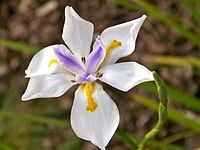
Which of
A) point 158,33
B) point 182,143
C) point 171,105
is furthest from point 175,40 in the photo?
point 182,143

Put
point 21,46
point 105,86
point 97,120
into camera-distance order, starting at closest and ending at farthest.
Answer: point 97,120, point 21,46, point 105,86

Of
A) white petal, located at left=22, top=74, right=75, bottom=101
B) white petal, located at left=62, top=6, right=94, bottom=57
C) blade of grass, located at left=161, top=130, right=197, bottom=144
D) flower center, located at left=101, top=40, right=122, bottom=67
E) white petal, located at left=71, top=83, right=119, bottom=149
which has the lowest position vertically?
blade of grass, located at left=161, top=130, right=197, bottom=144

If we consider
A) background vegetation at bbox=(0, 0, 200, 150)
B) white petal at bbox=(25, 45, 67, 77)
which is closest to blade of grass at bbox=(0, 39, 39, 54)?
background vegetation at bbox=(0, 0, 200, 150)

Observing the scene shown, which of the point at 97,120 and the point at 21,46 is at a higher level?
the point at 97,120

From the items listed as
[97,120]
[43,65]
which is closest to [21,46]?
[43,65]

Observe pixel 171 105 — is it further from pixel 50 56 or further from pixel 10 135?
pixel 50 56

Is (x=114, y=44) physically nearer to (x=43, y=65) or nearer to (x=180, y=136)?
(x=43, y=65)

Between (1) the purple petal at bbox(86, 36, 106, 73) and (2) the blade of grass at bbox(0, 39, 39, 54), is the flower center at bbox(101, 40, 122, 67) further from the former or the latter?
(2) the blade of grass at bbox(0, 39, 39, 54)
